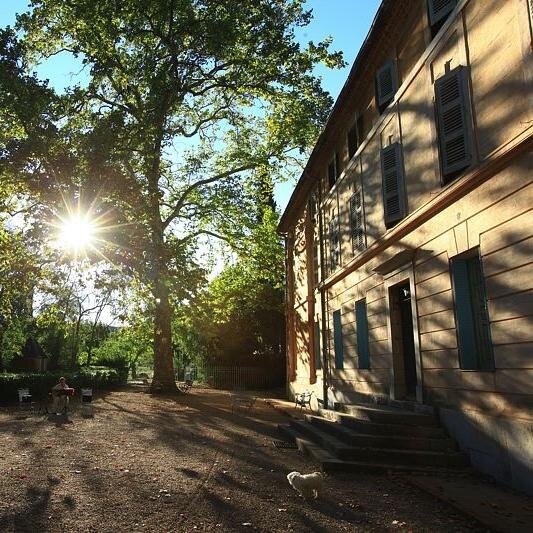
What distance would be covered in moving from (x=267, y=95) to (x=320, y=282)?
8.97 m

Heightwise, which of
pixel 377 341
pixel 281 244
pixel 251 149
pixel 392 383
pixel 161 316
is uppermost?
pixel 251 149

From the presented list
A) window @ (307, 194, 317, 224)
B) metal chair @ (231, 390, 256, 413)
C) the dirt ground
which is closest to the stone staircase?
the dirt ground

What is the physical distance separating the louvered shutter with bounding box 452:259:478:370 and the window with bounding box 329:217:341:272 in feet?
23.1

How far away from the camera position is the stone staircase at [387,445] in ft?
24.2

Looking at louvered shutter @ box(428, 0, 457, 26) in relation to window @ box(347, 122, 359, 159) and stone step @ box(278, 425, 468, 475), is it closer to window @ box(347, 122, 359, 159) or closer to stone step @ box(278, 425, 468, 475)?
window @ box(347, 122, 359, 159)

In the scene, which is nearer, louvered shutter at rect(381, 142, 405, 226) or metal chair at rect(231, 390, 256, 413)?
louvered shutter at rect(381, 142, 405, 226)

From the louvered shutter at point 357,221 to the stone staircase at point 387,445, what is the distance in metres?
4.94

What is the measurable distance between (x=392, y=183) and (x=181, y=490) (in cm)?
739

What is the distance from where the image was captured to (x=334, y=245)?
612 inches

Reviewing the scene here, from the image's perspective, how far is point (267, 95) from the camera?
20.8 metres

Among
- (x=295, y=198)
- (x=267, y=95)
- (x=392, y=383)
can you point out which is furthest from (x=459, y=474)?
(x=267, y=95)

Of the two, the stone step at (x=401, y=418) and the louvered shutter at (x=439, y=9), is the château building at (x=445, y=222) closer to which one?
the louvered shutter at (x=439, y=9)

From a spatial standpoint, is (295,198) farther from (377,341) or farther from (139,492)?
(139,492)

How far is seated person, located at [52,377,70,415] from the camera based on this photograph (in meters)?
14.4
